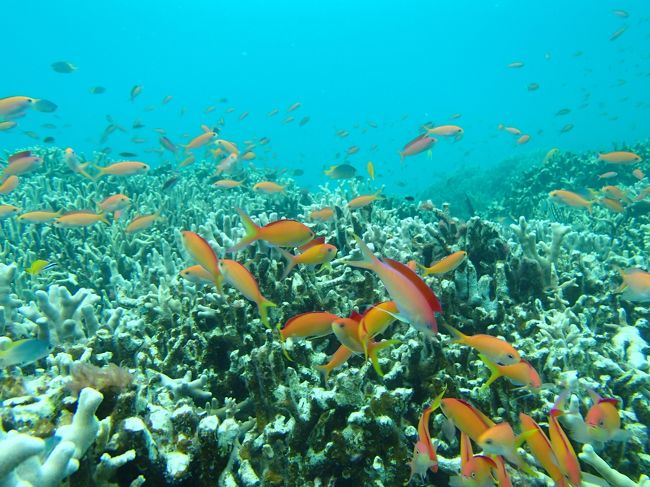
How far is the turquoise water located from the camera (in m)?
127

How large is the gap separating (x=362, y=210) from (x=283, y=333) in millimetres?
4090

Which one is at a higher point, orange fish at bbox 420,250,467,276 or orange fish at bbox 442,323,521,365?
orange fish at bbox 442,323,521,365

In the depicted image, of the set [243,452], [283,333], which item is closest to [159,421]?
[243,452]

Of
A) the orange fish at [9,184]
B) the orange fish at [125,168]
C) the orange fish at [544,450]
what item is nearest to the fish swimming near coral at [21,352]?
the orange fish at [544,450]

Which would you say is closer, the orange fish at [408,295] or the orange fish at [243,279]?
the orange fish at [408,295]

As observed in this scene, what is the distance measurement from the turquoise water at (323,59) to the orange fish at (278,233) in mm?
112731

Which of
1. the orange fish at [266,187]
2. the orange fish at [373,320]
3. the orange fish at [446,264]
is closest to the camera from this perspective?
the orange fish at [373,320]

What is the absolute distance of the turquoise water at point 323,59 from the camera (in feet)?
418

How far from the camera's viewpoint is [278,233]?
2877 millimetres

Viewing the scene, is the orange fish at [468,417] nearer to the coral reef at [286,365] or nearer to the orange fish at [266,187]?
the coral reef at [286,365]

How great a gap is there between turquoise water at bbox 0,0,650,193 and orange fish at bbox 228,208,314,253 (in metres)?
113

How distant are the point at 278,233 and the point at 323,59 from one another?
7268 inches

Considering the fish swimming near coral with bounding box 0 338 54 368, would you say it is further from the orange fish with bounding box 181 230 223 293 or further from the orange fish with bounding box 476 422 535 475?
the orange fish with bounding box 476 422 535 475

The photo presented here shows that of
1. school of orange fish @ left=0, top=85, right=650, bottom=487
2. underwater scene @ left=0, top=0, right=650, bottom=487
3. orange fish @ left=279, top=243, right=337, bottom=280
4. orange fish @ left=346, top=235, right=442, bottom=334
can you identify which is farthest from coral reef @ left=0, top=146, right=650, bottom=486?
orange fish @ left=346, top=235, right=442, bottom=334
